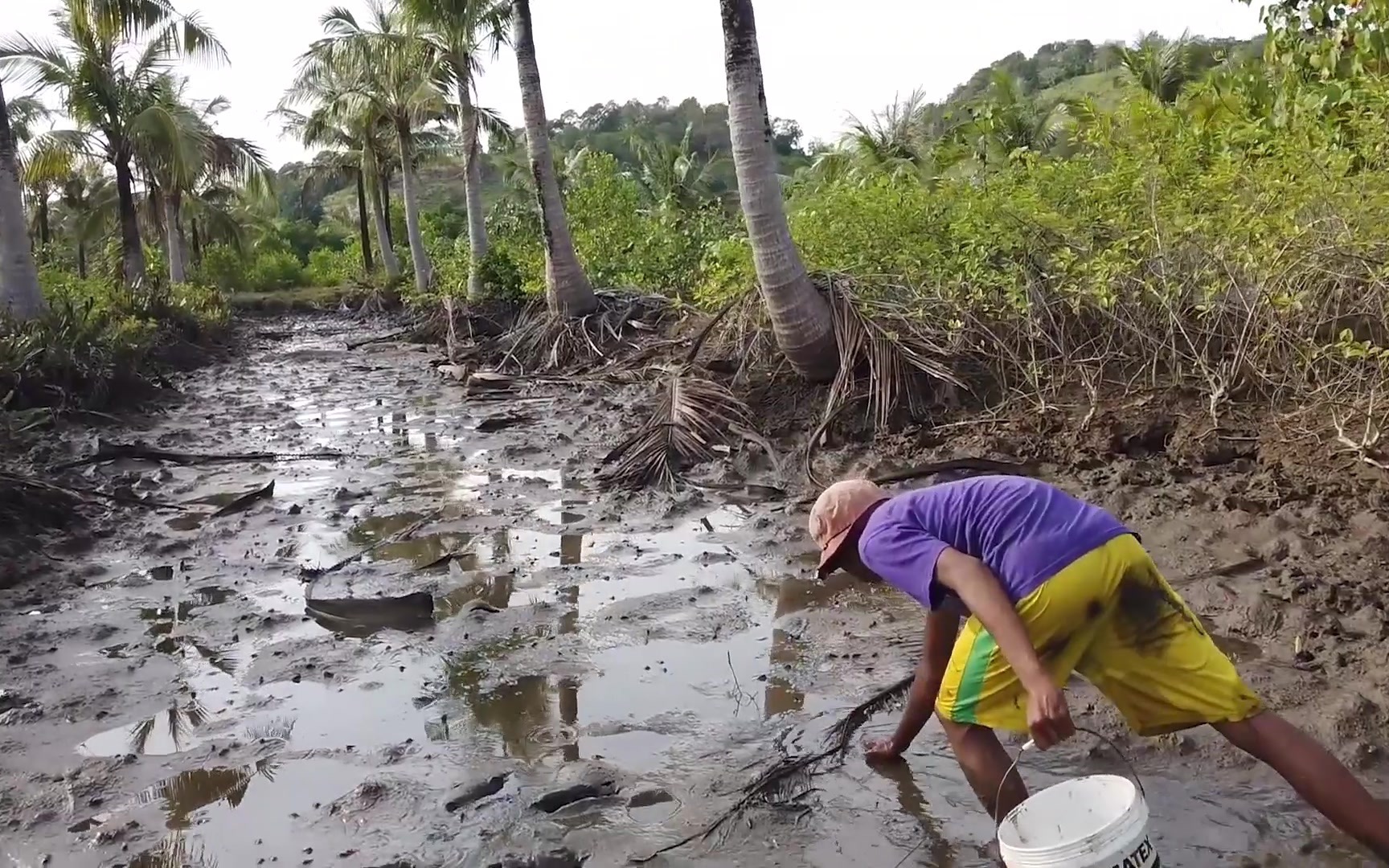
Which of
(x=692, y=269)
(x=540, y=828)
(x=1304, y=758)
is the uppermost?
(x=692, y=269)

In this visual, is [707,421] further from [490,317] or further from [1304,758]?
[490,317]

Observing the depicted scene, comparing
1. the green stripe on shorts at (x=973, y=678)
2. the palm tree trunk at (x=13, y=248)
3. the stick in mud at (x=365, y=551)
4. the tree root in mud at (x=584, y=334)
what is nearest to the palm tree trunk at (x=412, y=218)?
the tree root in mud at (x=584, y=334)

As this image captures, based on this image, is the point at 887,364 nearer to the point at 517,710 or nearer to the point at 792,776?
the point at 517,710

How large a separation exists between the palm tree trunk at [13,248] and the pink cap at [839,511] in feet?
39.2

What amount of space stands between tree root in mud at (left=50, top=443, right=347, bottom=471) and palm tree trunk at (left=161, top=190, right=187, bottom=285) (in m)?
22.9

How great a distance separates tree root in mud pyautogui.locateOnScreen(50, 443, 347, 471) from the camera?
877 cm

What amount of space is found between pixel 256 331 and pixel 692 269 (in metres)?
15.9

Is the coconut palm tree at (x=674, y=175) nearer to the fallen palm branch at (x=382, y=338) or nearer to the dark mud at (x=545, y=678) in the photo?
the fallen palm branch at (x=382, y=338)

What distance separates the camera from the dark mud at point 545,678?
11.1 feet

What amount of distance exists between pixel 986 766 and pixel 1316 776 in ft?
2.70

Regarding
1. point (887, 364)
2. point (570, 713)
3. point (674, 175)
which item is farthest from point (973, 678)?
point (674, 175)

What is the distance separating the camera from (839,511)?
2.96m

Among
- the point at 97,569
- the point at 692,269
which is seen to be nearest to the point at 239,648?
the point at 97,569

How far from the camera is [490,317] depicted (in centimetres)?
1909
